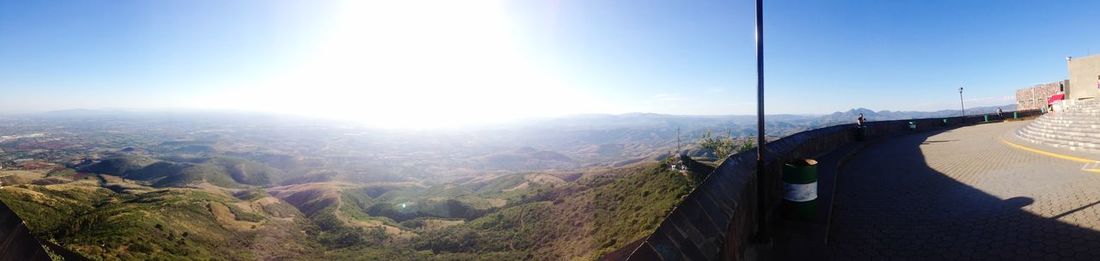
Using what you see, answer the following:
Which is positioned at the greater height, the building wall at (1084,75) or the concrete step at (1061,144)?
the building wall at (1084,75)

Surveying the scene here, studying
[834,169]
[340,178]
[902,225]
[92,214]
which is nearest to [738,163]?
[902,225]

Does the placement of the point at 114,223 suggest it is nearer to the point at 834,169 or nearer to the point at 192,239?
the point at 192,239

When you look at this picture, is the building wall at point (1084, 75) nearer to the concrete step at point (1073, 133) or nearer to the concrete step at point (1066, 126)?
the concrete step at point (1066, 126)

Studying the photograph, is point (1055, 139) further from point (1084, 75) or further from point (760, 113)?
point (1084, 75)

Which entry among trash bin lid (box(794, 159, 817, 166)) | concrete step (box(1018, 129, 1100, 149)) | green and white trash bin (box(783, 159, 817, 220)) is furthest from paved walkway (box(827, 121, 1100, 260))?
concrete step (box(1018, 129, 1100, 149))

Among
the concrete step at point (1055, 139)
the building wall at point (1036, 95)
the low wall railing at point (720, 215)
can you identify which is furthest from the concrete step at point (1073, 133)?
the building wall at point (1036, 95)

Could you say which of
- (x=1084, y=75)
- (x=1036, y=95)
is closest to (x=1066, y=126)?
(x=1084, y=75)

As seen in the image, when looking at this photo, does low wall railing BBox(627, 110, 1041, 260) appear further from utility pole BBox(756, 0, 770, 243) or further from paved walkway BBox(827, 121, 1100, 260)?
paved walkway BBox(827, 121, 1100, 260)
